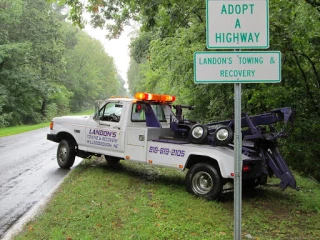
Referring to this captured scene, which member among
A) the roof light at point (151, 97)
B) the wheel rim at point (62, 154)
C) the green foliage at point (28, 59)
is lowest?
the wheel rim at point (62, 154)

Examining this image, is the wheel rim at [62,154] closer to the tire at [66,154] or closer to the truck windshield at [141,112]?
the tire at [66,154]

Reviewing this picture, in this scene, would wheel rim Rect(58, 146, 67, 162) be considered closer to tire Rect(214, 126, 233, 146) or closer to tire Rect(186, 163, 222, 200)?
tire Rect(186, 163, 222, 200)

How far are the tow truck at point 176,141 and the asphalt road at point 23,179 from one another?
85cm

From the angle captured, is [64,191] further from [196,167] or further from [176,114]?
[176,114]

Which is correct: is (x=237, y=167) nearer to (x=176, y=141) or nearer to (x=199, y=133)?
(x=199, y=133)

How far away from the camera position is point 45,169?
9594 millimetres

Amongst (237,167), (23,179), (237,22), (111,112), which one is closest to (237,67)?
(237,22)

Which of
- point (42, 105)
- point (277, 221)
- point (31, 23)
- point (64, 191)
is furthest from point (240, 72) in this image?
point (42, 105)

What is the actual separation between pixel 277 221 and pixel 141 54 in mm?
19925

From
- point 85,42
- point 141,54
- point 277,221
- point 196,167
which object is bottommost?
point 277,221

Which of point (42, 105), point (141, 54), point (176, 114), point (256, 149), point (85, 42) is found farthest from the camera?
point (85, 42)

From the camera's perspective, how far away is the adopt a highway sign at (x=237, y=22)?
123 inches

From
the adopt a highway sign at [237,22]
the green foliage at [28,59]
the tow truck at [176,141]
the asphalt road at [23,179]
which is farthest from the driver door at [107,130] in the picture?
the green foliage at [28,59]

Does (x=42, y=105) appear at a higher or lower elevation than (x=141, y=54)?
lower
